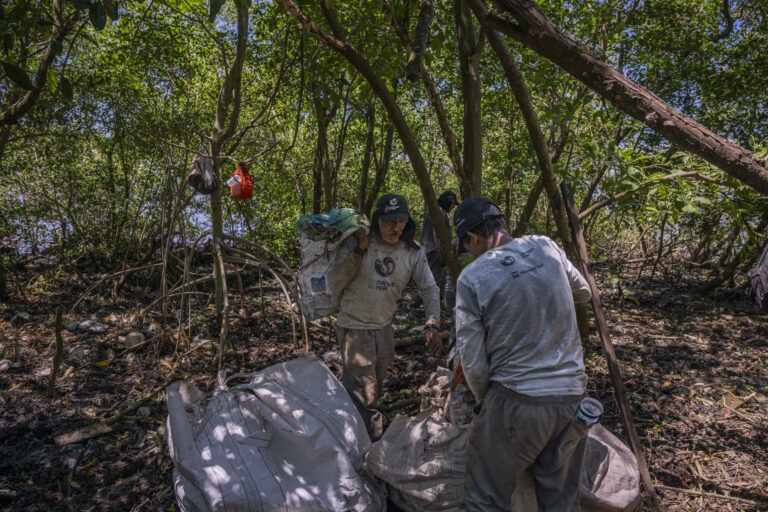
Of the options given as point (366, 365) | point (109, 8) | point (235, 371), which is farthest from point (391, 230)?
point (235, 371)

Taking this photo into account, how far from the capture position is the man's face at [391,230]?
327cm

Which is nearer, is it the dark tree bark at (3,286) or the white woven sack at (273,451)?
the white woven sack at (273,451)

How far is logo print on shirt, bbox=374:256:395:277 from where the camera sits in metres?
3.33

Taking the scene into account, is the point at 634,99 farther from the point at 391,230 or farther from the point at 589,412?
the point at 391,230

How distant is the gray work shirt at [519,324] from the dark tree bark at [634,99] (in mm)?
698

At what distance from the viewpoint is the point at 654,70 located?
25.5ft

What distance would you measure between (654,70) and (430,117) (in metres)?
4.51

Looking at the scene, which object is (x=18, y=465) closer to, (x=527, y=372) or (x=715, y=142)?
(x=527, y=372)

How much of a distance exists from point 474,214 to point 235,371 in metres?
3.28

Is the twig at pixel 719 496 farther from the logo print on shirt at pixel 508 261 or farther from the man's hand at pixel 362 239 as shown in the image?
the man's hand at pixel 362 239

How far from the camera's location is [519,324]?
6.77 ft

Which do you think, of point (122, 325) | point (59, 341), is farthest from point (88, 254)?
point (59, 341)

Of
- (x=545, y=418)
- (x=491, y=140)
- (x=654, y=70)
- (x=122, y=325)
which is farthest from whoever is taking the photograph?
(x=491, y=140)

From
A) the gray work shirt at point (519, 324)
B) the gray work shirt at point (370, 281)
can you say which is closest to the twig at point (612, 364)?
the gray work shirt at point (519, 324)
